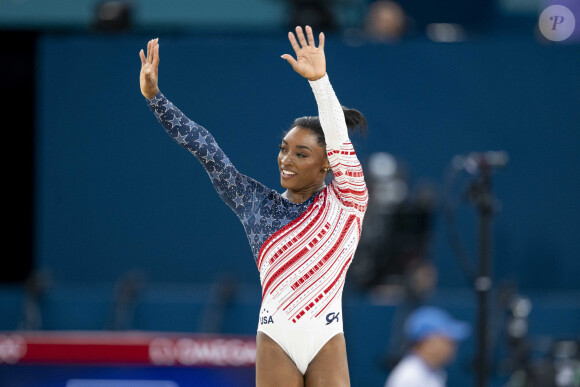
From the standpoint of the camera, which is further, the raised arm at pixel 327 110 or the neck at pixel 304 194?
the neck at pixel 304 194

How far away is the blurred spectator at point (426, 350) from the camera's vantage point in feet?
17.9

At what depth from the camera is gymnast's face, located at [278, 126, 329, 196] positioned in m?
3.33

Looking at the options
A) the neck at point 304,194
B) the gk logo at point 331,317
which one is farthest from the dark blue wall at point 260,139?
the gk logo at point 331,317

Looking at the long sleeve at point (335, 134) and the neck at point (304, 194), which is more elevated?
the long sleeve at point (335, 134)

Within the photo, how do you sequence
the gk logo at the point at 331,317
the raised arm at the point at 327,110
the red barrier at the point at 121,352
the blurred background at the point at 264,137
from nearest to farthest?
the raised arm at the point at 327,110
the gk logo at the point at 331,317
the red barrier at the point at 121,352
the blurred background at the point at 264,137

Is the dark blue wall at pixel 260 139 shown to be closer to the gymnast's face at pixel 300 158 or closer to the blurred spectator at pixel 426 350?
the blurred spectator at pixel 426 350

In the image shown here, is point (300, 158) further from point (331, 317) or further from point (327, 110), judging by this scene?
point (331, 317)

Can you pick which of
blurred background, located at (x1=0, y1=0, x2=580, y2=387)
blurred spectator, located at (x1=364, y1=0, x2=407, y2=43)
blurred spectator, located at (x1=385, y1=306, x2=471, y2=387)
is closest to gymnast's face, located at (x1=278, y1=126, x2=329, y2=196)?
blurred spectator, located at (x1=385, y1=306, x2=471, y2=387)

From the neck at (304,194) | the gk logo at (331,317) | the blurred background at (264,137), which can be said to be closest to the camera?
the gk logo at (331,317)

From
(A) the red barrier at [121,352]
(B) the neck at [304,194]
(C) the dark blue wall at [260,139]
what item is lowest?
(A) the red barrier at [121,352]

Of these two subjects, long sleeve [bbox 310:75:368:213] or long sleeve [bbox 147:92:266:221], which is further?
long sleeve [bbox 147:92:266:221]

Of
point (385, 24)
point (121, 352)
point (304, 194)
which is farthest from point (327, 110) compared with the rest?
point (385, 24)

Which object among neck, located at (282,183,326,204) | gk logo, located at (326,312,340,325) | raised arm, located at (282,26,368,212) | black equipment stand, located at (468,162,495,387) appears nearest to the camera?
raised arm, located at (282,26,368,212)

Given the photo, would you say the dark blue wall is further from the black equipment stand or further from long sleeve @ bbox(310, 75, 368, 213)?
long sleeve @ bbox(310, 75, 368, 213)
